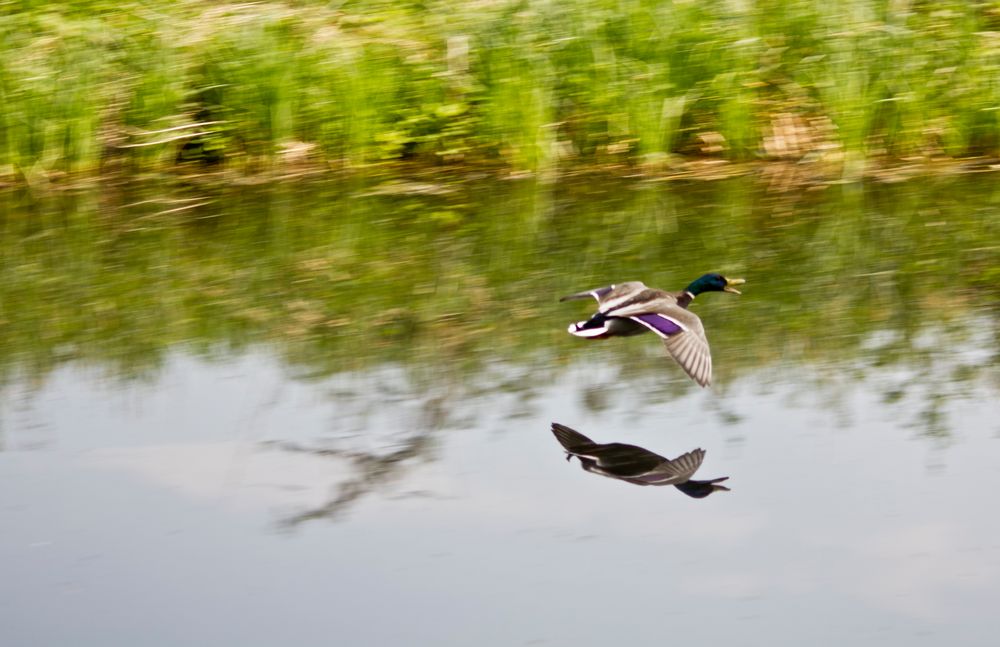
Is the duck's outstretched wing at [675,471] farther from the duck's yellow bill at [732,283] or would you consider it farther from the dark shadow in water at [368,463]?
the duck's yellow bill at [732,283]

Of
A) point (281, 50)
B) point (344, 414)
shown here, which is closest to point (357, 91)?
point (281, 50)

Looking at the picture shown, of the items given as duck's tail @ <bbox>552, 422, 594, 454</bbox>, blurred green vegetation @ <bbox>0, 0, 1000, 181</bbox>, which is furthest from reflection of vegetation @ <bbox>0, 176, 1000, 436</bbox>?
duck's tail @ <bbox>552, 422, 594, 454</bbox>

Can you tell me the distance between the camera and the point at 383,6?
8.36 metres

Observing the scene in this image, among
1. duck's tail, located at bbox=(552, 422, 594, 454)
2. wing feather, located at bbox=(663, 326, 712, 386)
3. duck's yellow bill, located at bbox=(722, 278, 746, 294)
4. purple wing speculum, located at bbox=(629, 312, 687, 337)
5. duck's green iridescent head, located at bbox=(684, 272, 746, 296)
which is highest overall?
purple wing speculum, located at bbox=(629, 312, 687, 337)

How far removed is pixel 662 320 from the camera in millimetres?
4938

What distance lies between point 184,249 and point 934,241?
3071mm

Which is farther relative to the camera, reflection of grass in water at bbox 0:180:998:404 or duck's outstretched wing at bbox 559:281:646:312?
reflection of grass in water at bbox 0:180:998:404

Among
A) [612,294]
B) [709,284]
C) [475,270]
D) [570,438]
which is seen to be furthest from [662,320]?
[475,270]

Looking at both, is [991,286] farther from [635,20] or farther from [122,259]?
[122,259]

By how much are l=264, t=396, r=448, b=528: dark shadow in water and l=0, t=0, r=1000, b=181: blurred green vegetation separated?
2.91m

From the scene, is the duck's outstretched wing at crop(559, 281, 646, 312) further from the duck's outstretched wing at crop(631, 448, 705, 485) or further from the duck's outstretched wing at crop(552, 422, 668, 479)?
the duck's outstretched wing at crop(631, 448, 705, 485)

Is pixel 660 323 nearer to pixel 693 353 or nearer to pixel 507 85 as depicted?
pixel 693 353

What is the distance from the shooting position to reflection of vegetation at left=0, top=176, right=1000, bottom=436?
5430mm

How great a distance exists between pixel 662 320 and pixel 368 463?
3.35ft
